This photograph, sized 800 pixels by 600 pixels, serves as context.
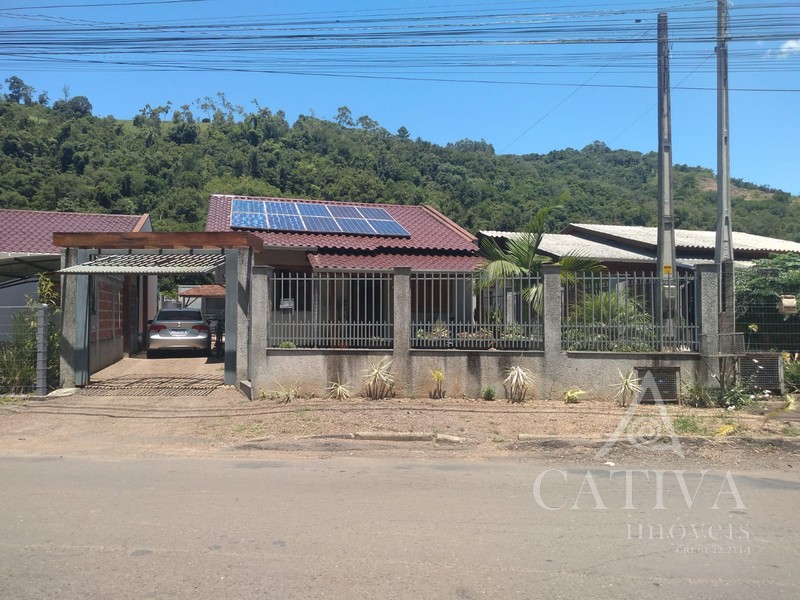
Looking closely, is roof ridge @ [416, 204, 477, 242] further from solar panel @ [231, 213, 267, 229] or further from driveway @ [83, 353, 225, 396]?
driveway @ [83, 353, 225, 396]

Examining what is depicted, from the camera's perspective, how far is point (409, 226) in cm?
1859

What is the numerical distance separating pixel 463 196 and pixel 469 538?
33.4 m

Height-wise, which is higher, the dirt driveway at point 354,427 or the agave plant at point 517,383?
the agave plant at point 517,383

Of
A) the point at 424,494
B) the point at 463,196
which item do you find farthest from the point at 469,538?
the point at 463,196

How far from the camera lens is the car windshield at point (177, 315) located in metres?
17.6

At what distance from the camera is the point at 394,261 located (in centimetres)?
1548

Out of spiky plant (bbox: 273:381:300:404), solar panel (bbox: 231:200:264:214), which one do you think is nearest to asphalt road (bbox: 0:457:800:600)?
spiky plant (bbox: 273:381:300:404)

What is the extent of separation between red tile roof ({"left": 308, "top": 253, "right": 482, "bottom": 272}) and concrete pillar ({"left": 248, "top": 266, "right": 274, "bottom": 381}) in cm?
286

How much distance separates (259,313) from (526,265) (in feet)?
17.1

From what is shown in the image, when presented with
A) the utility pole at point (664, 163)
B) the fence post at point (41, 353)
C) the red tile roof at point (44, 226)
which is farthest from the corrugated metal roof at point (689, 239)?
the fence post at point (41, 353)

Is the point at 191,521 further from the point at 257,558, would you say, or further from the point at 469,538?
the point at 469,538

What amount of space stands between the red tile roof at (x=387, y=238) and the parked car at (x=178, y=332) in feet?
9.10

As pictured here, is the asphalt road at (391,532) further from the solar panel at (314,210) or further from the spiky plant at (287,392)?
the solar panel at (314,210)

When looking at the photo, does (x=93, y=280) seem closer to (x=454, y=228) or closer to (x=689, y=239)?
(x=454, y=228)
